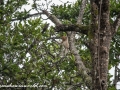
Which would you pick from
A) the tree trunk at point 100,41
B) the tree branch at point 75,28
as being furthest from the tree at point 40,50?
the tree trunk at point 100,41

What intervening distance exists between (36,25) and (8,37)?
637mm

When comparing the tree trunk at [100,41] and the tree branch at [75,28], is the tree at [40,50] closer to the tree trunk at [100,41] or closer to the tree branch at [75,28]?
the tree branch at [75,28]

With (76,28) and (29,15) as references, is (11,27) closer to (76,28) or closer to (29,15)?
(29,15)

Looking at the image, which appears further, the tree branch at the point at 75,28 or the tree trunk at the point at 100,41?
the tree branch at the point at 75,28

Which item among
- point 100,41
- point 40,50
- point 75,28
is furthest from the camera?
point 40,50

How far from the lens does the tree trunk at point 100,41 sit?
2619mm

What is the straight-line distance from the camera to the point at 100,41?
111 inches

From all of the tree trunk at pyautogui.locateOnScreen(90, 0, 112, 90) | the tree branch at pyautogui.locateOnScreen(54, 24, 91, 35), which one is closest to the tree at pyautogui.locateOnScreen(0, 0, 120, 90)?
the tree branch at pyautogui.locateOnScreen(54, 24, 91, 35)

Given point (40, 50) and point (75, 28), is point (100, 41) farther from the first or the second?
point (40, 50)

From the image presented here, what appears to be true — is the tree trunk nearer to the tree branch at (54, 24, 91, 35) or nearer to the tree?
the tree branch at (54, 24, 91, 35)

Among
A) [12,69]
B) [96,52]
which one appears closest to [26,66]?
[12,69]

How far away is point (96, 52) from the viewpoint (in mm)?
2719

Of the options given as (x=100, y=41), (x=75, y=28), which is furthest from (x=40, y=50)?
(x=100, y=41)

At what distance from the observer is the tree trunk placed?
2.62 metres
